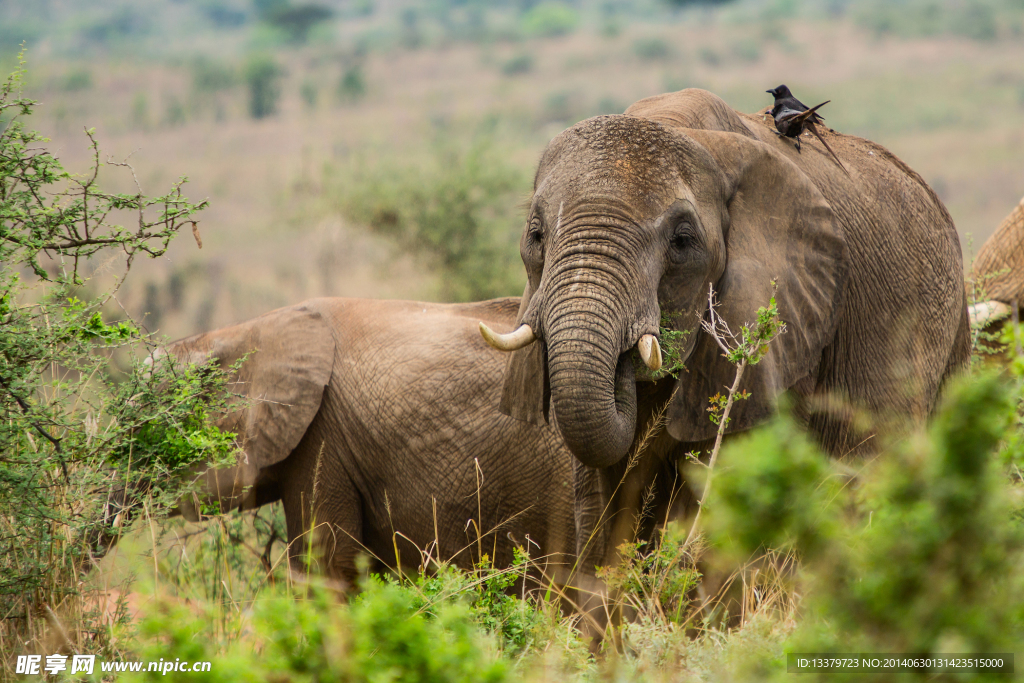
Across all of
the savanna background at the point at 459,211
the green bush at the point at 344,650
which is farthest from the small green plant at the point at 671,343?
the green bush at the point at 344,650

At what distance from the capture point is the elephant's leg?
5.51 meters

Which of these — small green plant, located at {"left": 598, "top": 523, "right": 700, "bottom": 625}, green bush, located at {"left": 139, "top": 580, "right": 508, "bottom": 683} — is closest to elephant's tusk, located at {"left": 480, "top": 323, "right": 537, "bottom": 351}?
small green plant, located at {"left": 598, "top": 523, "right": 700, "bottom": 625}

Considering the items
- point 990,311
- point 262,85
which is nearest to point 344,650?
point 990,311

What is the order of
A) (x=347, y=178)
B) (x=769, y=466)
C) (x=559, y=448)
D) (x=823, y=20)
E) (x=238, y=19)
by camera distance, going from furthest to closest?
(x=238, y=19), (x=823, y=20), (x=347, y=178), (x=559, y=448), (x=769, y=466)

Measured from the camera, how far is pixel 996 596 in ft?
6.10

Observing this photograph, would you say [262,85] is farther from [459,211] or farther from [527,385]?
[527,385]

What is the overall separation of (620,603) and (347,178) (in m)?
13.1

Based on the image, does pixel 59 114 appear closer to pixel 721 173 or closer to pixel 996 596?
pixel 721 173

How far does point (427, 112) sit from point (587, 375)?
4122cm

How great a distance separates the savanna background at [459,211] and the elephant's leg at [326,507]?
0.32 metres

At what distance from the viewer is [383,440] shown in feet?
18.4

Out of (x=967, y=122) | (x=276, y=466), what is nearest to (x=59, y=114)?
(x=276, y=466)

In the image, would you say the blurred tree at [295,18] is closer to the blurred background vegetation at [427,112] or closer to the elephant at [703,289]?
the blurred background vegetation at [427,112]

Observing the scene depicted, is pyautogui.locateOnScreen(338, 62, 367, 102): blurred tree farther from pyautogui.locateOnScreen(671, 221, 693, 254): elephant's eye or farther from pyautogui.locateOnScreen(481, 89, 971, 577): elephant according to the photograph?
pyautogui.locateOnScreen(671, 221, 693, 254): elephant's eye
